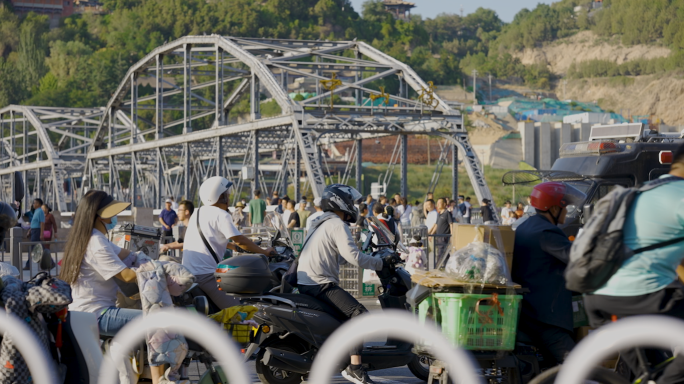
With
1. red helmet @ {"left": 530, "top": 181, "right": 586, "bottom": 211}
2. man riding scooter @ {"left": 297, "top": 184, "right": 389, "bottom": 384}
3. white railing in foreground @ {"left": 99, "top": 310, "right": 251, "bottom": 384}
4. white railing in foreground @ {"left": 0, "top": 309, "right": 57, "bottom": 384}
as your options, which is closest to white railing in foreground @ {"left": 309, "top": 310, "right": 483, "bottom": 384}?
white railing in foreground @ {"left": 99, "top": 310, "right": 251, "bottom": 384}

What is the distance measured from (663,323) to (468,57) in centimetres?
17894

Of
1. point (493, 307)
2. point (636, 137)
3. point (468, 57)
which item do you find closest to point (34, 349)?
point (493, 307)

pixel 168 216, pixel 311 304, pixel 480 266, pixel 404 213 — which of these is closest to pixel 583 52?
pixel 404 213

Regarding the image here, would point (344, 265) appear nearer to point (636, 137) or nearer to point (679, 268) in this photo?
point (636, 137)

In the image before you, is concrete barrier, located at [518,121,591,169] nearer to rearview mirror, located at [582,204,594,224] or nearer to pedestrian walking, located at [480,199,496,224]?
pedestrian walking, located at [480,199,496,224]

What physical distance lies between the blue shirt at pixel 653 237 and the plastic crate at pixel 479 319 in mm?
1129

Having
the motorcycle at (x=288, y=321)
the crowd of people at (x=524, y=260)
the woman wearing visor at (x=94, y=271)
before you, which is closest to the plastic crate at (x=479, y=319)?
the crowd of people at (x=524, y=260)

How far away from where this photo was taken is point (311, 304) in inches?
280

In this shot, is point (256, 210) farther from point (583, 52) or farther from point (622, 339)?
point (583, 52)

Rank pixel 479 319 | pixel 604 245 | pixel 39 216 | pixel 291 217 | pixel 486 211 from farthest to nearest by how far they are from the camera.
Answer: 1. pixel 486 211
2. pixel 39 216
3. pixel 291 217
4. pixel 479 319
5. pixel 604 245

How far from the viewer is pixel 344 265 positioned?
575 inches

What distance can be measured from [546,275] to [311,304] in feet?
6.45

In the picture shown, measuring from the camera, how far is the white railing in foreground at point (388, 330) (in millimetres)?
4996

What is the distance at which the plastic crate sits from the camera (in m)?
5.63
